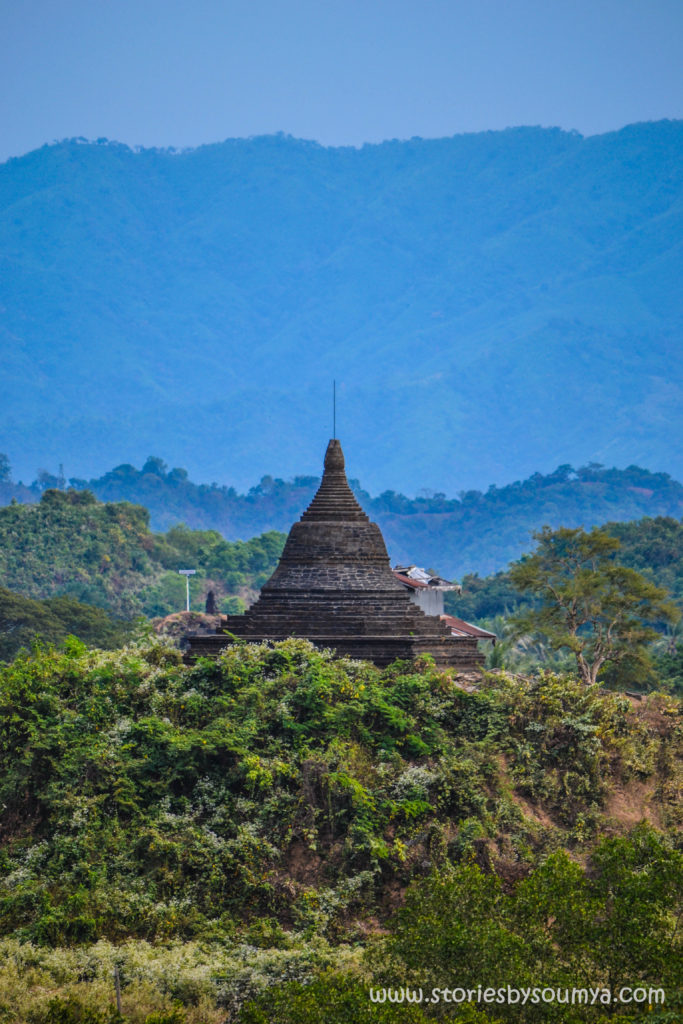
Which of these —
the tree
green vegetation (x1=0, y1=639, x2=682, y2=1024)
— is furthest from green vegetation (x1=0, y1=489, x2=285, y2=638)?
green vegetation (x1=0, y1=639, x2=682, y2=1024)

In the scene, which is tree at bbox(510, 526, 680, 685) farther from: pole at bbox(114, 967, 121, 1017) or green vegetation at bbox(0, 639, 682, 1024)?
pole at bbox(114, 967, 121, 1017)

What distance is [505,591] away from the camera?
350ft

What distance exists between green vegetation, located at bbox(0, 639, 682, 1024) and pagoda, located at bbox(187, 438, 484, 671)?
1.93 metres

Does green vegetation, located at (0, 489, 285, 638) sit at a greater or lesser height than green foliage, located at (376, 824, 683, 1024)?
greater

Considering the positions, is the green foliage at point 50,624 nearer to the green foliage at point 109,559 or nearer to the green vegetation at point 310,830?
the green foliage at point 109,559

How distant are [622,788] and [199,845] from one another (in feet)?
31.0

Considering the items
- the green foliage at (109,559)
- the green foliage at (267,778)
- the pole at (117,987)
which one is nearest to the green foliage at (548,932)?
the green foliage at (267,778)

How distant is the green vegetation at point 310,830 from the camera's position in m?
22.7

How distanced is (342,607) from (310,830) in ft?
30.4

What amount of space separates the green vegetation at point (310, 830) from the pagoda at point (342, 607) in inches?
76.2

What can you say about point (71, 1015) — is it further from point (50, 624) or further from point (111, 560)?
point (111, 560)

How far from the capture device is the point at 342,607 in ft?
121

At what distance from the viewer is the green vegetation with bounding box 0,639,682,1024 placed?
22.7 metres

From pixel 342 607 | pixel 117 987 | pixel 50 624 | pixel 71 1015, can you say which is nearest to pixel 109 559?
pixel 50 624
